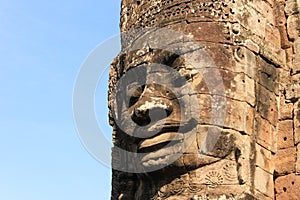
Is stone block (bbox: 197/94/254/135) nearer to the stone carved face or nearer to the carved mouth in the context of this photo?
the stone carved face

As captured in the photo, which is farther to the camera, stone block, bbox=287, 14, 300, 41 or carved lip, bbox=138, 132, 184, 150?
stone block, bbox=287, 14, 300, 41

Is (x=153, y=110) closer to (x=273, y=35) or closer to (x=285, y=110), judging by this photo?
(x=285, y=110)

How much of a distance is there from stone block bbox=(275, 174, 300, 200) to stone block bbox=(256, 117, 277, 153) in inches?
15.2

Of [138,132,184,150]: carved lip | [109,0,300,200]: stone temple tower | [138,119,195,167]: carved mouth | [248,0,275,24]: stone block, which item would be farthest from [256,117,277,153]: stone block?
[248,0,275,24]: stone block

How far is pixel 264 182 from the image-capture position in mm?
8758

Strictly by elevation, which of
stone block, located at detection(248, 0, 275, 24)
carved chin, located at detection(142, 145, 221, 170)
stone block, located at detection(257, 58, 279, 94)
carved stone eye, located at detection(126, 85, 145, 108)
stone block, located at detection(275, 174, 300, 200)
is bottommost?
stone block, located at detection(275, 174, 300, 200)

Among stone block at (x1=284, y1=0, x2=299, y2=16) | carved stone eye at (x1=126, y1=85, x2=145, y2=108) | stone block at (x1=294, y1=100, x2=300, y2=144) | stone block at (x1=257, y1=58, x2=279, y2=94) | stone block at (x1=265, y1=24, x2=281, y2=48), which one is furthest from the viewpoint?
stone block at (x1=284, y1=0, x2=299, y2=16)

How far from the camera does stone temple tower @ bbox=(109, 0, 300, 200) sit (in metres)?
8.55

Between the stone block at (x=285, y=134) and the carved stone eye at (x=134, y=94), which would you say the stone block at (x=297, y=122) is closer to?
the stone block at (x=285, y=134)

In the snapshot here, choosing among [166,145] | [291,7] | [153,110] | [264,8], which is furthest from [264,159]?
[291,7]

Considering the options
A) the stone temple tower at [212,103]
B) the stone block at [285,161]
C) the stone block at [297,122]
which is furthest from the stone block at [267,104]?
the stone block at [285,161]

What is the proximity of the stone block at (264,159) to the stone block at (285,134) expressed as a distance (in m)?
0.22

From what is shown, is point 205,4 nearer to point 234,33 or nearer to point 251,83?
point 234,33

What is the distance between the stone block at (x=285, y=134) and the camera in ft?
29.8
